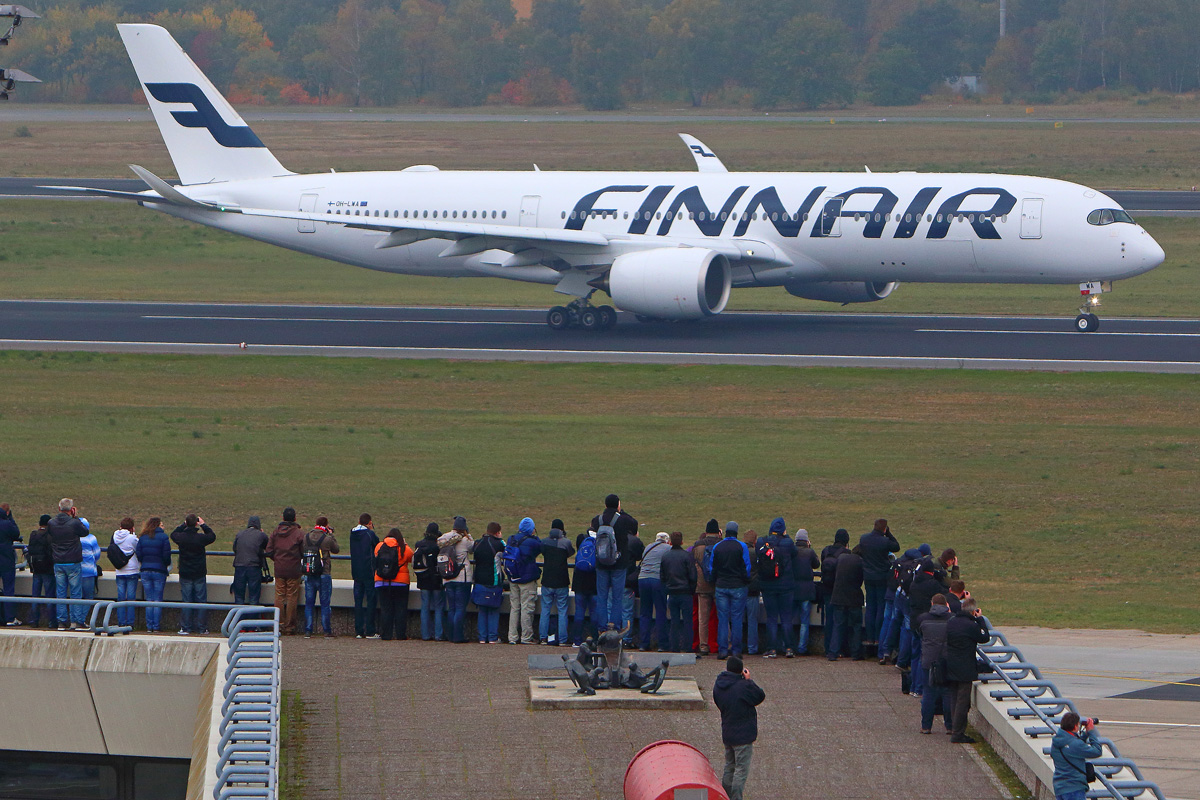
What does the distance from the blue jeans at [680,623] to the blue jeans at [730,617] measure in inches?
15.2

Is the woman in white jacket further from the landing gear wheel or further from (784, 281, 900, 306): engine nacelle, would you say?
(784, 281, 900, 306): engine nacelle

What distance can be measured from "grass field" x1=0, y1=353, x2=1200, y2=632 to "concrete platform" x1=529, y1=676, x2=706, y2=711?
605cm

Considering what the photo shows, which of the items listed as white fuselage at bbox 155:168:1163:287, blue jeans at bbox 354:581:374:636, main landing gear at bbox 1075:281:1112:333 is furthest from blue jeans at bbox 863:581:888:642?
main landing gear at bbox 1075:281:1112:333

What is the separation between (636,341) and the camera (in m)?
44.9

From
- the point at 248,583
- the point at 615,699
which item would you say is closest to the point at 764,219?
the point at 248,583

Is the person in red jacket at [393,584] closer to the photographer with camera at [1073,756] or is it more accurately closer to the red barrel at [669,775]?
the red barrel at [669,775]

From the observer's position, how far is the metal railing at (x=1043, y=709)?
1356 cm

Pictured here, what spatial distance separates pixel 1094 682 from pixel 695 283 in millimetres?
25703

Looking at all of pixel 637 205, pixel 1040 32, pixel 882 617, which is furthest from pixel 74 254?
pixel 1040 32

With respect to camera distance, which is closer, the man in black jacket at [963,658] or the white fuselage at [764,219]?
the man in black jacket at [963,658]

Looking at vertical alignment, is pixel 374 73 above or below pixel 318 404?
above

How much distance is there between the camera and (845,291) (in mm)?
47906

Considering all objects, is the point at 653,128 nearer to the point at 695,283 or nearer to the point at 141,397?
the point at 695,283

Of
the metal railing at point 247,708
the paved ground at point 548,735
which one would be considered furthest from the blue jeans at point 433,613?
the metal railing at point 247,708
